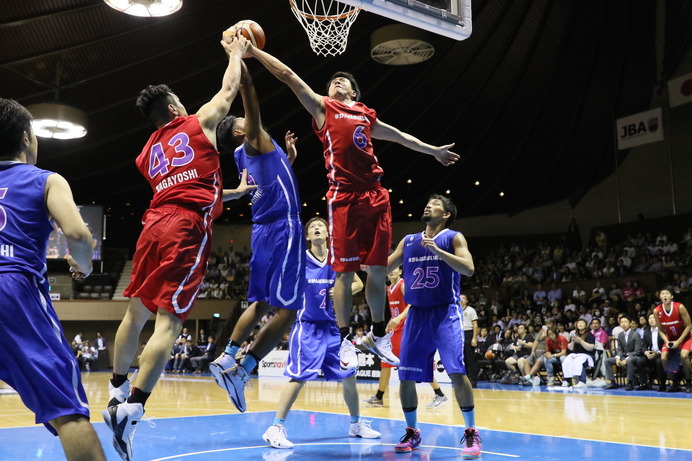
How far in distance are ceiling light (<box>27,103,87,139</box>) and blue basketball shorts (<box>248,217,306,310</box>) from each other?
1625cm

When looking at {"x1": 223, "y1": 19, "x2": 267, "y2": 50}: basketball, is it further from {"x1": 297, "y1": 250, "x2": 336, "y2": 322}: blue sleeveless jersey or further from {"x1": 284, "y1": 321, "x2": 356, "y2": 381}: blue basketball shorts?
{"x1": 284, "y1": 321, "x2": 356, "y2": 381}: blue basketball shorts

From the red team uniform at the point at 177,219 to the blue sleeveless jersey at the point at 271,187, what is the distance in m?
0.89

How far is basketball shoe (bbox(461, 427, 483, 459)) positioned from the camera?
5.77 metres

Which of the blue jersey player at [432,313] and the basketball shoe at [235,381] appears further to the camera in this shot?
the blue jersey player at [432,313]

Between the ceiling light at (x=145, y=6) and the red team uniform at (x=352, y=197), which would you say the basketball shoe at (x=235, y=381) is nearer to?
the red team uniform at (x=352, y=197)

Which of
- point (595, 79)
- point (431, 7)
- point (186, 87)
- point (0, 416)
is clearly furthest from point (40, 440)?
point (595, 79)

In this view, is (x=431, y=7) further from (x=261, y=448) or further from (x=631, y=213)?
(x=631, y=213)

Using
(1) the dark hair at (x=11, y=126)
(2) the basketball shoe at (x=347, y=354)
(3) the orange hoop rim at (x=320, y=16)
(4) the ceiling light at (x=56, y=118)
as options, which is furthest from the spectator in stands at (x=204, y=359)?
(1) the dark hair at (x=11, y=126)

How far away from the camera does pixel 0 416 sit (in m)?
9.27

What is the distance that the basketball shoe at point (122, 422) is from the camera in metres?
3.89

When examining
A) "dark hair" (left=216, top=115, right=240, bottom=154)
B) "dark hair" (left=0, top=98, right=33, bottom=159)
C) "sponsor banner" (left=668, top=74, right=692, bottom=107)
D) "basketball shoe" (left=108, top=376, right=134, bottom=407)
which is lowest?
"basketball shoe" (left=108, top=376, right=134, bottom=407)

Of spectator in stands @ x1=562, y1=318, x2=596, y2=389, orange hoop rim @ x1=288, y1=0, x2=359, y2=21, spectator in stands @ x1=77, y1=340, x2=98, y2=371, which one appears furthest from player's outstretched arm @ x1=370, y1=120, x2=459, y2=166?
spectator in stands @ x1=77, y1=340, x2=98, y2=371

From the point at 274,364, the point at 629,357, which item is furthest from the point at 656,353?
the point at 274,364

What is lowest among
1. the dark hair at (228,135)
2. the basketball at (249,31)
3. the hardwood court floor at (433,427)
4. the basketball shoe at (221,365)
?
the hardwood court floor at (433,427)
